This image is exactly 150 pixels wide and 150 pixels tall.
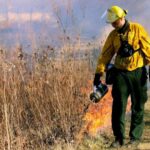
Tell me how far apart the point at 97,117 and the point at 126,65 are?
81.1 inches

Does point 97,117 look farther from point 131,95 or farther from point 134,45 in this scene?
point 134,45

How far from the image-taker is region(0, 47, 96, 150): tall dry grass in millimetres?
9516

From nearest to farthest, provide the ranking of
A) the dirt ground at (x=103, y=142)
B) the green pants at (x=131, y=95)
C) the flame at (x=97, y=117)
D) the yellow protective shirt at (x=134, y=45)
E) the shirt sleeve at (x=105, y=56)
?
1. the yellow protective shirt at (x=134, y=45)
2. the green pants at (x=131, y=95)
3. the shirt sleeve at (x=105, y=56)
4. the dirt ground at (x=103, y=142)
5. the flame at (x=97, y=117)

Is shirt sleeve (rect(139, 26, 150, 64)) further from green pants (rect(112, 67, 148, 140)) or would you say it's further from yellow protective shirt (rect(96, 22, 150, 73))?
green pants (rect(112, 67, 148, 140))

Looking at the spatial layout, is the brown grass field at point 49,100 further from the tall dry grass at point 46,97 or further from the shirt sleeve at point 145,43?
the shirt sleeve at point 145,43

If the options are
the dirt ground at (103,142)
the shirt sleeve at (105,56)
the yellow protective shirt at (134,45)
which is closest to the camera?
the yellow protective shirt at (134,45)

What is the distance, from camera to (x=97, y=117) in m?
11.2

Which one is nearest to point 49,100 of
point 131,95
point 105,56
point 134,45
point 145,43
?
point 105,56

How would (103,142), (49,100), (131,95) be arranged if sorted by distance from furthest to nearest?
(103,142)
(49,100)
(131,95)

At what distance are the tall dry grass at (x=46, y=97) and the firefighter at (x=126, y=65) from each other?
1.81 feet

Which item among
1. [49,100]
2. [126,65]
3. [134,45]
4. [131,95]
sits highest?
[134,45]

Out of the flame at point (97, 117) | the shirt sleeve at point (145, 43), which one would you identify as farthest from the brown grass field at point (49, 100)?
the shirt sleeve at point (145, 43)

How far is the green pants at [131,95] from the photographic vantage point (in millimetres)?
9508

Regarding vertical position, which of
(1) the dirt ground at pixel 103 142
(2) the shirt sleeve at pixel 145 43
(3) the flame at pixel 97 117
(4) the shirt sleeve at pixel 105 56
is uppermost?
(2) the shirt sleeve at pixel 145 43
